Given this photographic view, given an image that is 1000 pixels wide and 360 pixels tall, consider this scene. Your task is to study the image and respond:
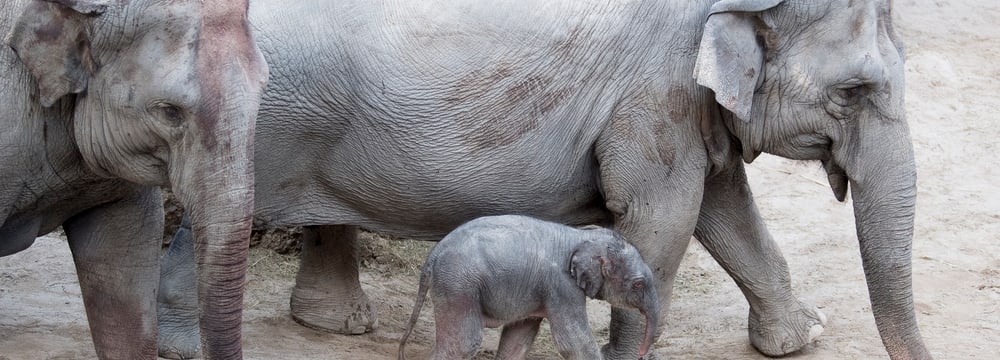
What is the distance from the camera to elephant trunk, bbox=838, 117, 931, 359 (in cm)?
534

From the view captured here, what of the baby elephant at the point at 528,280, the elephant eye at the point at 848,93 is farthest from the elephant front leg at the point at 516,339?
the elephant eye at the point at 848,93

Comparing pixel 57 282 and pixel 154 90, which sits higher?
pixel 154 90

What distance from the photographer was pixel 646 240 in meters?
5.51

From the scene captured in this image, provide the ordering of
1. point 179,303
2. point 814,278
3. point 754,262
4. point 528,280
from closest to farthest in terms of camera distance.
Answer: point 528,280 → point 179,303 → point 754,262 → point 814,278

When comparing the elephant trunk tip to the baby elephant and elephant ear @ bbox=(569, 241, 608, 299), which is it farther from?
elephant ear @ bbox=(569, 241, 608, 299)

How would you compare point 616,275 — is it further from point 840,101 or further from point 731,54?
point 840,101

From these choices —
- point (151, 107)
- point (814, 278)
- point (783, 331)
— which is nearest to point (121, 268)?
point (151, 107)

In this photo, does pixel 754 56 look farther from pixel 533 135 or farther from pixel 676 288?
pixel 676 288

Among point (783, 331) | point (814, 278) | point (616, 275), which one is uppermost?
point (616, 275)

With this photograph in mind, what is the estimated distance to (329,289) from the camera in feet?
21.0

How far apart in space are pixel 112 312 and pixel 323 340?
4.50 feet

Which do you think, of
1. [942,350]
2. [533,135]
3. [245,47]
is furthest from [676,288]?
[245,47]

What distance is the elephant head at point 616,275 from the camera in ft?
17.0

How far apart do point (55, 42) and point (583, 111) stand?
74.9 inches
